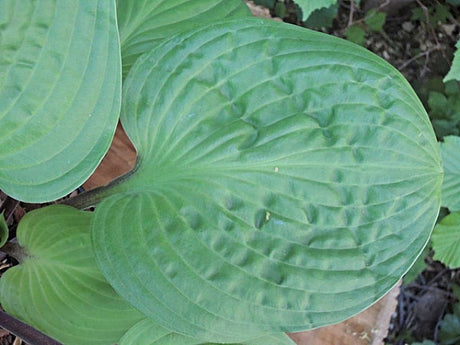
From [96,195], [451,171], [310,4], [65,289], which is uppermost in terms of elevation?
[310,4]

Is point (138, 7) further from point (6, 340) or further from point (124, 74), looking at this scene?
point (6, 340)

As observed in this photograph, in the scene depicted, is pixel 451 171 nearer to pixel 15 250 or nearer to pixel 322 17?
pixel 322 17

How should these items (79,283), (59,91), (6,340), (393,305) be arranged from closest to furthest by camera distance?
1. (59,91)
2. (79,283)
3. (6,340)
4. (393,305)

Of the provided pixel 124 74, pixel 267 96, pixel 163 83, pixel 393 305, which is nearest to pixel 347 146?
pixel 267 96

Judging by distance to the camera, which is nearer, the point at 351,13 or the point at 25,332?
the point at 25,332

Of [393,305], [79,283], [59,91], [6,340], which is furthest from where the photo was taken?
[393,305]

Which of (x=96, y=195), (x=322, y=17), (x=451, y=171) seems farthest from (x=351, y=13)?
(x=96, y=195)

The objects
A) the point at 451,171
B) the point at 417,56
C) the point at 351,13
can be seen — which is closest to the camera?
the point at 451,171

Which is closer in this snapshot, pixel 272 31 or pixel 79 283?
pixel 272 31
